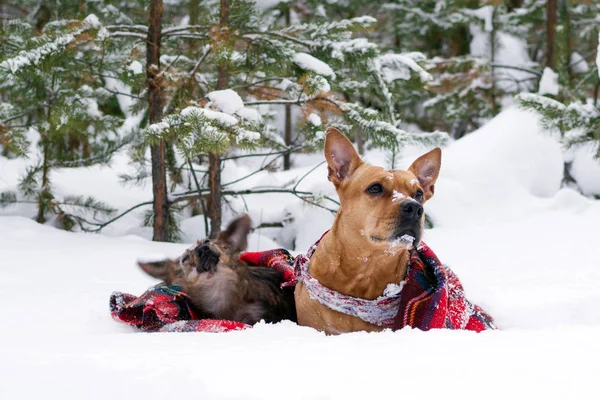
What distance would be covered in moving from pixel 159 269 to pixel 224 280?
1.51 ft

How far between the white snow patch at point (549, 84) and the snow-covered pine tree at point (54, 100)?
20.0 feet

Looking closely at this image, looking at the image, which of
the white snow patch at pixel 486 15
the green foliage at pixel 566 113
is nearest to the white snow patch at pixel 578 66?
the white snow patch at pixel 486 15

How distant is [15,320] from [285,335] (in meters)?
1.49

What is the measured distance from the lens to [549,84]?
8.68 metres

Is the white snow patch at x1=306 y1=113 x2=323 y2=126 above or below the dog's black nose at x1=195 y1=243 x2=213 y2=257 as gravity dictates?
above

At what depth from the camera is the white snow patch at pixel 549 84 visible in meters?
8.56

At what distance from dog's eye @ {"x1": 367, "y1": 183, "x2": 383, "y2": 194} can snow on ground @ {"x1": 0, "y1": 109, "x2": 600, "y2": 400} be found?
0.89 m

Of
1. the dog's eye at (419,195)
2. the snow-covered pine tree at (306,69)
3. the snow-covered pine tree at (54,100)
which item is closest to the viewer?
the dog's eye at (419,195)

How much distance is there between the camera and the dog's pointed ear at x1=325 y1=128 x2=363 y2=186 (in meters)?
3.49

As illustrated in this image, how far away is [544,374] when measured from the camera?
5.54 ft

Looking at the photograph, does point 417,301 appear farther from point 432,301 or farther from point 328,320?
point 328,320

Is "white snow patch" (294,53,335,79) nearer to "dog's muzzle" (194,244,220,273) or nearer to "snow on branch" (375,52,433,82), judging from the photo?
"snow on branch" (375,52,433,82)

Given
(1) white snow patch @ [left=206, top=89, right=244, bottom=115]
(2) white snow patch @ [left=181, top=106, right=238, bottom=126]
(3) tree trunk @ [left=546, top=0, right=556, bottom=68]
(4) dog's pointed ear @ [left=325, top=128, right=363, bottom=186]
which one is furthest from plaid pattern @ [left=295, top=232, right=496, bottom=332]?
(3) tree trunk @ [left=546, top=0, right=556, bottom=68]

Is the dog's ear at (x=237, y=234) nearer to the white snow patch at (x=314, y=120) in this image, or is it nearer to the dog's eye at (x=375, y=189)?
the dog's eye at (x=375, y=189)
